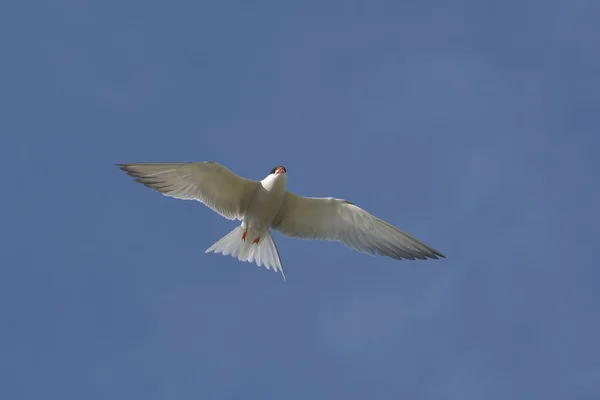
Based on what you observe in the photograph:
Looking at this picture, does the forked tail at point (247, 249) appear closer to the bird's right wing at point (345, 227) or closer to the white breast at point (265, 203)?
the white breast at point (265, 203)

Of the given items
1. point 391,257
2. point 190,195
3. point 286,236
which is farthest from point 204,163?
point 391,257

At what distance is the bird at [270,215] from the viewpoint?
54.9ft

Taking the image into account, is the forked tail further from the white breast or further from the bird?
the white breast

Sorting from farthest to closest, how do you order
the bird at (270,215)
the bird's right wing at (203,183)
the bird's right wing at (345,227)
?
1. the bird's right wing at (345,227)
2. the bird at (270,215)
3. the bird's right wing at (203,183)

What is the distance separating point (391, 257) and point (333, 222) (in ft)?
3.89

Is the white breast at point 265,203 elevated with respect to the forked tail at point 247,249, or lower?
elevated

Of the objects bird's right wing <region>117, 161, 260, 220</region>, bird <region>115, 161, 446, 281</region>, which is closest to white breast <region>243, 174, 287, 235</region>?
bird <region>115, 161, 446, 281</region>

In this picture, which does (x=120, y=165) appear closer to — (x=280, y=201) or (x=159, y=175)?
(x=159, y=175)

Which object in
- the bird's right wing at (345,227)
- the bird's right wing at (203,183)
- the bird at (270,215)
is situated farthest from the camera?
the bird's right wing at (345,227)

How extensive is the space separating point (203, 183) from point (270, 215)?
127 centimetres

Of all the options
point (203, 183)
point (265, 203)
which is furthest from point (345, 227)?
point (203, 183)

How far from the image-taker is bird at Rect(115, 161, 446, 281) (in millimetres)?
16734

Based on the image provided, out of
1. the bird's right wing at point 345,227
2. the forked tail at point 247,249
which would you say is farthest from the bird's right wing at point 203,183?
the bird's right wing at point 345,227

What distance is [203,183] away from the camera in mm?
16969
